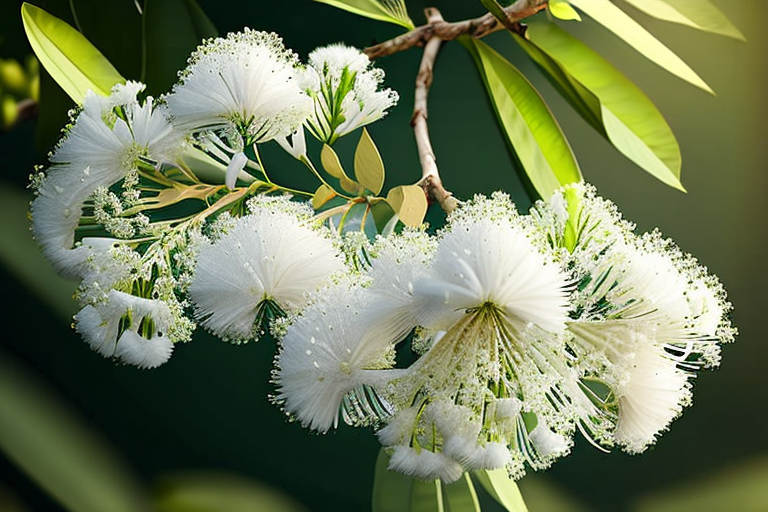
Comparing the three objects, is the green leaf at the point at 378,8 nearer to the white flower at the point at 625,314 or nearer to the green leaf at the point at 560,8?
the green leaf at the point at 560,8

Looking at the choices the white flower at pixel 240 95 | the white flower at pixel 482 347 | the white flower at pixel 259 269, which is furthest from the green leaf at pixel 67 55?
the white flower at pixel 482 347

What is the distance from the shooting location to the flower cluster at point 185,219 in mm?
491

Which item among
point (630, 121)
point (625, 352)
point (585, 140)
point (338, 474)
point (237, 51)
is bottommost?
point (625, 352)

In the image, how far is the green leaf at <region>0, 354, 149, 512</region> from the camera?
0.90 metres

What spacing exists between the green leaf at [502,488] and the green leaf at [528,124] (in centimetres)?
33

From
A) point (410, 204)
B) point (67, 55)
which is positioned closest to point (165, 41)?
point (67, 55)

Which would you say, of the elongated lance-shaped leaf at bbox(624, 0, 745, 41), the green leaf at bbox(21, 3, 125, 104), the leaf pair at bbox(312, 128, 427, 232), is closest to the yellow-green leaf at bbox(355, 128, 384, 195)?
the leaf pair at bbox(312, 128, 427, 232)

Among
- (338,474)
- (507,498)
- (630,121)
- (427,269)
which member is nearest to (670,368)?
(427,269)

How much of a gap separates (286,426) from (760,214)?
2.56ft

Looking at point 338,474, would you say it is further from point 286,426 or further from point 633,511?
point 633,511

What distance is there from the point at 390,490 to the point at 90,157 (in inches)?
19.5

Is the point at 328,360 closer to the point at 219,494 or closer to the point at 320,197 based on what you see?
the point at 320,197

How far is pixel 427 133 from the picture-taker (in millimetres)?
823

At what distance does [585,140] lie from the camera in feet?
3.48
